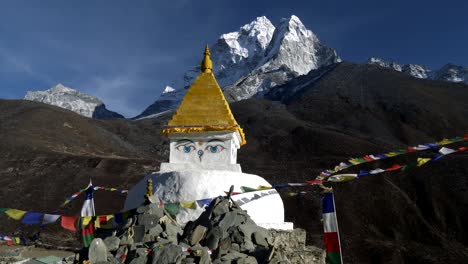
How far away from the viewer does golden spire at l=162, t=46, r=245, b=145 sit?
30.4ft

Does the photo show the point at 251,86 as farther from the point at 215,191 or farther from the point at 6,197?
the point at 215,191

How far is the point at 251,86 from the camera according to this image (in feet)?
285

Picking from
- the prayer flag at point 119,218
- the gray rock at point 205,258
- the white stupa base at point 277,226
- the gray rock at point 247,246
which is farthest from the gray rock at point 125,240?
the white stupa base at point 277,226

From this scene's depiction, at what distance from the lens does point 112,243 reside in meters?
6.82

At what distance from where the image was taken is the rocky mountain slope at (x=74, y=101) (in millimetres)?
102375

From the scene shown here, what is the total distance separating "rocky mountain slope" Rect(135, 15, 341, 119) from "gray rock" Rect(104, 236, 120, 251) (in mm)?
83404

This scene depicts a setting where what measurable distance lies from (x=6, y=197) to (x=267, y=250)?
75.6ft

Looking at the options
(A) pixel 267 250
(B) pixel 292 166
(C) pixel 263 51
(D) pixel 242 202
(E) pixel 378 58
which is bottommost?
(A) pixel 267 250

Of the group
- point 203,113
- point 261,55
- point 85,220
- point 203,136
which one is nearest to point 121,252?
point 85,220

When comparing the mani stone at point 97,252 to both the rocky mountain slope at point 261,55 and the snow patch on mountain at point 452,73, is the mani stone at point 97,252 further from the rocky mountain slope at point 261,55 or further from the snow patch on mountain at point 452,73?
the snow patch on mountain at point 452,73

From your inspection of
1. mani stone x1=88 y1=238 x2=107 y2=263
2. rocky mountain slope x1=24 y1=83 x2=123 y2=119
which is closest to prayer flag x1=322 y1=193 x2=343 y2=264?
mani stone x1=88 y1=238 x2=107 y2=263

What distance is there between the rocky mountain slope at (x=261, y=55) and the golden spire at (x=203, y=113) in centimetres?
8005

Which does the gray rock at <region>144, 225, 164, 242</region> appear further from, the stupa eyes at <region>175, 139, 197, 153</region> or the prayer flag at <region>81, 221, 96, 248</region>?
the stupa eyes at <region>175, 139, 197, 153</region>

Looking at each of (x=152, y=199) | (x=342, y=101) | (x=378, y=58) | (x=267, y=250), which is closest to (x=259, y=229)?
(x=267, y=250)
